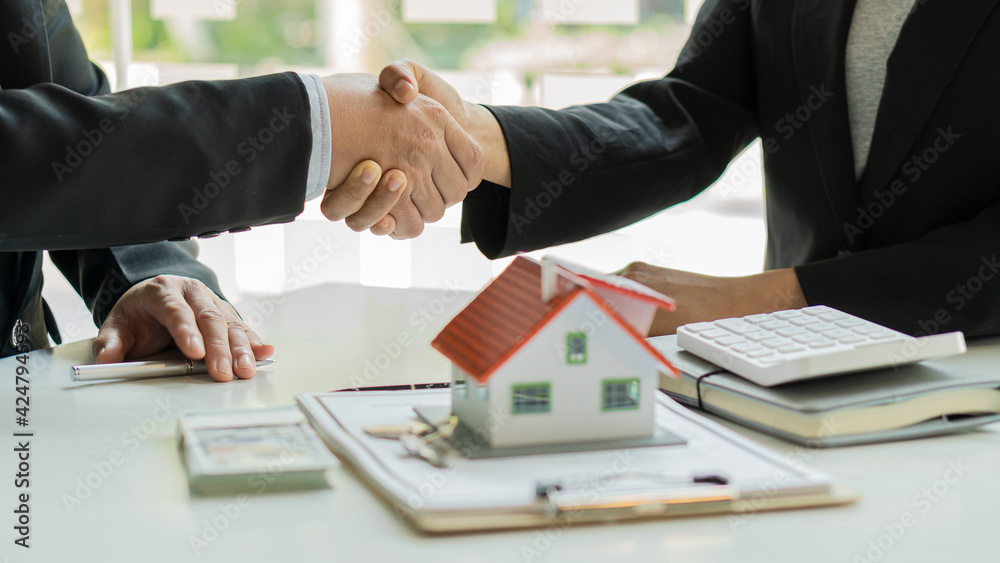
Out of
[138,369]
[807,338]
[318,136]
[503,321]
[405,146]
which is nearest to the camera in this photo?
[503,321]

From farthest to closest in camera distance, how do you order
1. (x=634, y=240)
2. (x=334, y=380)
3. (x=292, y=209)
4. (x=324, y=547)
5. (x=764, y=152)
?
(x=634, y=240), (x=764, y=152), (x=292, y=209), (x=334, y=380), (x=324, y=547)

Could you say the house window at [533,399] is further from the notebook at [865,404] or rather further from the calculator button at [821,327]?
the calculator button at [821,327]

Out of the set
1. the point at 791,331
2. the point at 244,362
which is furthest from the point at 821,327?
the point at 244,362

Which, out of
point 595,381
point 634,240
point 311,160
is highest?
point 311,160

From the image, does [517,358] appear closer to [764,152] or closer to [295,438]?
[295,438]

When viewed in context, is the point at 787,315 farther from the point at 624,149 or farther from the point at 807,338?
the point at 624,149

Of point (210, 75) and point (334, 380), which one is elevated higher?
point (210, 75)

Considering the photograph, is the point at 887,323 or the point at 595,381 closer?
the point at 595,381

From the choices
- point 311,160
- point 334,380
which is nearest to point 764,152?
point 311,160

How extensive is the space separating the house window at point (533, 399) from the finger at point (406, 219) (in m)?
0.76

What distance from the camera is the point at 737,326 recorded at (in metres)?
0.84

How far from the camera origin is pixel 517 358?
62 cm

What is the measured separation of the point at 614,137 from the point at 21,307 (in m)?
0.84

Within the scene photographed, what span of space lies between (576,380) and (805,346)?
0.74 ft
